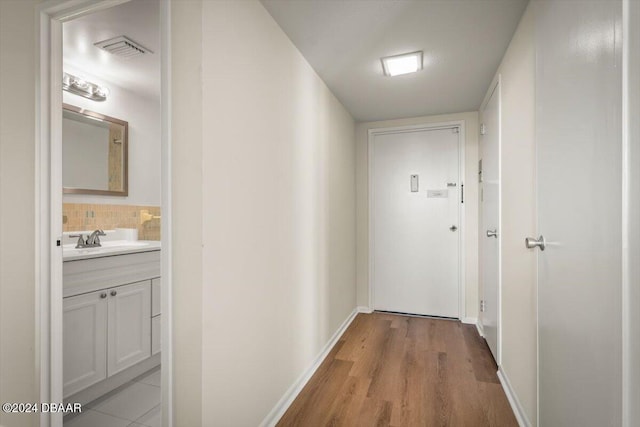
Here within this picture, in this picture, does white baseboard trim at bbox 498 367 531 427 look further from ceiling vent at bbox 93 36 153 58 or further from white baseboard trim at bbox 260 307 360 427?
ceiling vent at bbox 93 36 153 58

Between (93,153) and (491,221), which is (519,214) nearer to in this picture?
(491,221)

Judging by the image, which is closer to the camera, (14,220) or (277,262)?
(14,220)

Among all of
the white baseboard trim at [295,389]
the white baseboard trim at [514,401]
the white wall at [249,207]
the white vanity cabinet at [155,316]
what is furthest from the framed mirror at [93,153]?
the white baseboard trim at [514,401]

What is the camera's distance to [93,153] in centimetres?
253

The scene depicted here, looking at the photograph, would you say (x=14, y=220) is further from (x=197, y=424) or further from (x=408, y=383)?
(x=408, y=383)

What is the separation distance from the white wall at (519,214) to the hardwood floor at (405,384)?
249 mm

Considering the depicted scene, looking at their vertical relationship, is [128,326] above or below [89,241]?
below

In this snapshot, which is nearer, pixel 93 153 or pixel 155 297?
pixel 155 297

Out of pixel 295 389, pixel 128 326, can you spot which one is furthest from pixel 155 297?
pixel 295 389

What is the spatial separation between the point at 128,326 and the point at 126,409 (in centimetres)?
49

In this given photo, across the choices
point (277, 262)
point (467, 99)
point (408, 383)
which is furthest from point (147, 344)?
point (467, 99)

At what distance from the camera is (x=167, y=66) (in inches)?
45.0

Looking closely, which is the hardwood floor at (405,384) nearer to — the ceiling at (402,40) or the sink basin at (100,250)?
the sink basin at (100,250)

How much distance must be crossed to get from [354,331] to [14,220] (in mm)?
2699
